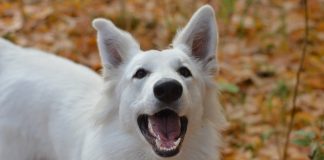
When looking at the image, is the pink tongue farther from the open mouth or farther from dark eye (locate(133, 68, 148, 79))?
dark eye (locate(133, 68, 148, 79))

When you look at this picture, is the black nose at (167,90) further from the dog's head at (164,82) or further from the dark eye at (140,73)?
the dark eye at (140,73)

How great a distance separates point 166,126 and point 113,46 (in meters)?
0.70

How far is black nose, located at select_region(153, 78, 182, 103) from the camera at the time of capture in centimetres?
362

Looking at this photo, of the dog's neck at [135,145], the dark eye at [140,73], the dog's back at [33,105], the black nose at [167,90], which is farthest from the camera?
the dog's back at [33,105]

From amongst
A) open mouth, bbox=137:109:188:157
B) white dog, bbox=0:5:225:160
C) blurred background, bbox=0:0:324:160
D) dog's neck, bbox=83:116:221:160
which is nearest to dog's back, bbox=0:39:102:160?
white dog, bbox=0:5:225:160

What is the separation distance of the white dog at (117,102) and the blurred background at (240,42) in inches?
63.4

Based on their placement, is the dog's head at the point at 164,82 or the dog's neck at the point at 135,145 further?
the dog's neck at the point at 135,145

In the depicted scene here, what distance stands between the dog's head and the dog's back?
0.49 meters

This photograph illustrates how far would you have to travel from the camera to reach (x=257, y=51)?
775 centimetres

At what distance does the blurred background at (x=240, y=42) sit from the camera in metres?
6.21

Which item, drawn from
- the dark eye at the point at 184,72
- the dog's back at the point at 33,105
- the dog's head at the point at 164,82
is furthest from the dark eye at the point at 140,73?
the dog's back at the point at 33,105

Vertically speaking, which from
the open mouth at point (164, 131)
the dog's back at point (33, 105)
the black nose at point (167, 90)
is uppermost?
the black nose at point (167, 90)

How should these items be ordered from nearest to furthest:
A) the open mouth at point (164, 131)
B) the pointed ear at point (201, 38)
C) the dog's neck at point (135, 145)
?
1. the open mouth at point (164, 131)
2. the dog's neck at point (135, 145)
3. the pointed ear at point (201, 38)

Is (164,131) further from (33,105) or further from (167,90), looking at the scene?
(33,105)
